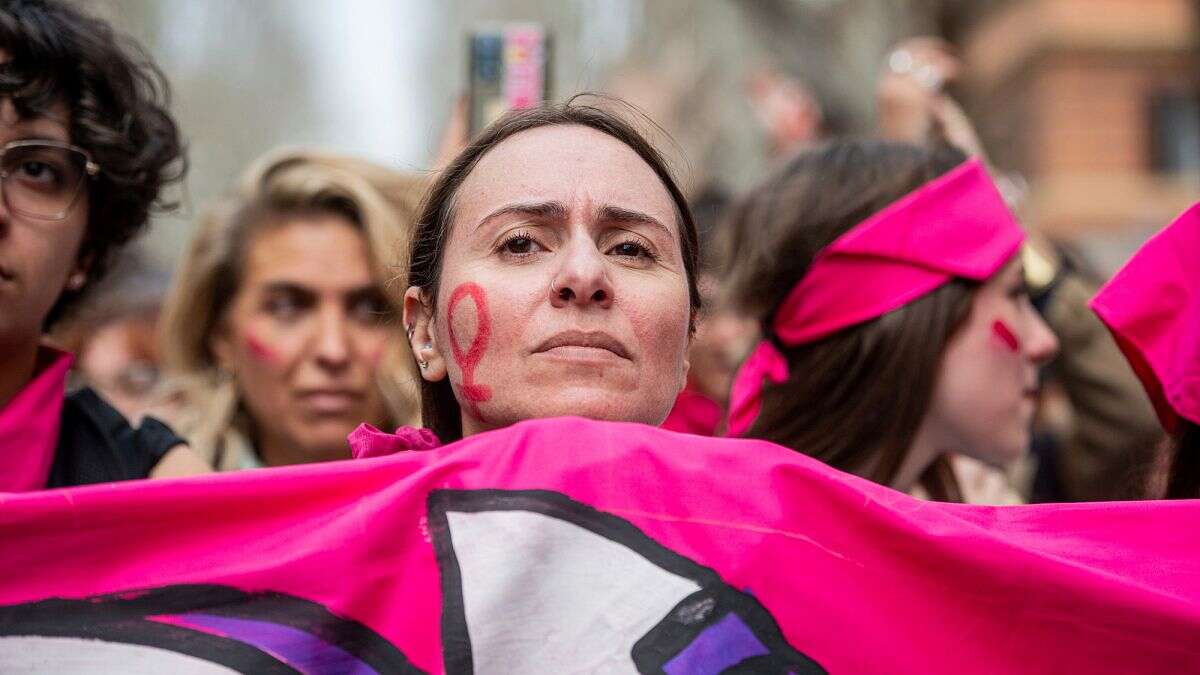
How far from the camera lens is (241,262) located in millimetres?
3930

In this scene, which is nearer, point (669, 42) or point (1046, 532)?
point (1046, 532)

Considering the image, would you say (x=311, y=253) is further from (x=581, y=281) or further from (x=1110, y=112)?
(x=1110, y=112)

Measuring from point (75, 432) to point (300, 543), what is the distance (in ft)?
3.16

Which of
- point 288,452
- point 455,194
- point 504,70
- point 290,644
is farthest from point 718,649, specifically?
point 288,452

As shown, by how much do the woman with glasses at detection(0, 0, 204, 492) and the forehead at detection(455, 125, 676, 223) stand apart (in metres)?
0.77

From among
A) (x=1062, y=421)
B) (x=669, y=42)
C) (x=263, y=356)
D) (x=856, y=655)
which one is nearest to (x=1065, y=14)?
(x=669, y=42)

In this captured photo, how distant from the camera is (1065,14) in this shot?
1823 centimetres

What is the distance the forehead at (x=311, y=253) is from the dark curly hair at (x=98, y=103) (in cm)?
86

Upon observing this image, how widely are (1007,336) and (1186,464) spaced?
24.7 inches

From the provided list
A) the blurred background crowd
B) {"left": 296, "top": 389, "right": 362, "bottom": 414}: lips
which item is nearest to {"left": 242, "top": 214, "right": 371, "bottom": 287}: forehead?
the blurred background crowd

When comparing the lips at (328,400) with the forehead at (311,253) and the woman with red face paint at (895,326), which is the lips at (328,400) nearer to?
the forehead at (311,253)

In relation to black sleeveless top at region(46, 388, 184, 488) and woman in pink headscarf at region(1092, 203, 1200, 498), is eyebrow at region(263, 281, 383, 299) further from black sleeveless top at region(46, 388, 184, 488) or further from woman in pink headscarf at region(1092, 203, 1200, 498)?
woman in pink headscarf at region(1092, 203, 1200, 498)

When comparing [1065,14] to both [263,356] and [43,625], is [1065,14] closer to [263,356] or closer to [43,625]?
[263,356]

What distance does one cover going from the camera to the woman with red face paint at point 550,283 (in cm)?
199
